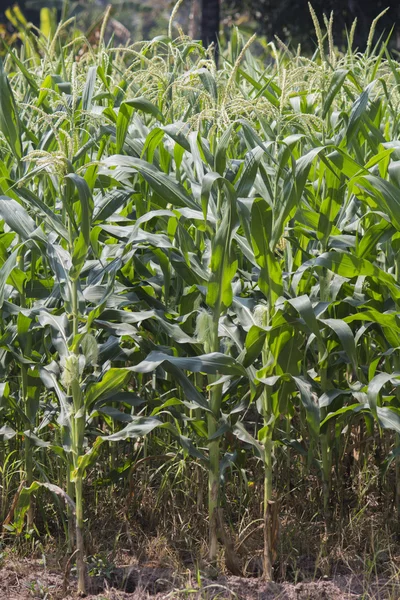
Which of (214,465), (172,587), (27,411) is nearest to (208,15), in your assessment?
(27,411)

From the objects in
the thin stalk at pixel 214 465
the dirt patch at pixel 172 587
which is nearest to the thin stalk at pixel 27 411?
the dirt patch at pixel 172 587

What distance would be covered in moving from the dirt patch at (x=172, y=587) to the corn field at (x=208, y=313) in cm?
9

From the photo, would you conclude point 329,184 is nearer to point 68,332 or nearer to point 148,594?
point 68,332

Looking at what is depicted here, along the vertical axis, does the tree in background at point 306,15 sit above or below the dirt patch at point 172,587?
above

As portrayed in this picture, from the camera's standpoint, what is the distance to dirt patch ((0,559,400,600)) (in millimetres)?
2719

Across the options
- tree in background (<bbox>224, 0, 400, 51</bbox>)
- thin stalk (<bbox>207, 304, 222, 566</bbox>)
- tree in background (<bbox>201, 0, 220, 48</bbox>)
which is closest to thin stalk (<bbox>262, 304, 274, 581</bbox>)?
thin stalk (<bbox>207, 304, 222, 566</bbox>)

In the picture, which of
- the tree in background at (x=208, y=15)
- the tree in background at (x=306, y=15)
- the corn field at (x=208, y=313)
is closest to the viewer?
the corn field at (x=208, y=313)

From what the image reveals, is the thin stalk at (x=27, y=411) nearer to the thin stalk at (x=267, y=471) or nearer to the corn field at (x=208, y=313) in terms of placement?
the corn field at (x=208, y=313)

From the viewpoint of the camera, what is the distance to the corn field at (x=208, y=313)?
8.73 ft

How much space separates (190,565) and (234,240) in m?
1.28

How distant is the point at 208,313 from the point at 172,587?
1.03 metres

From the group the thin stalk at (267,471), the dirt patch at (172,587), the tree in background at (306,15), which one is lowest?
the dirt patch at (172,587)

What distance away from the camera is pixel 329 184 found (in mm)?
2900

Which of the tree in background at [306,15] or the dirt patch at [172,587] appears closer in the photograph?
the dirt patch at [172,587]
